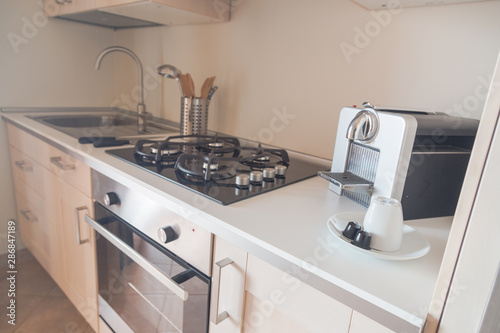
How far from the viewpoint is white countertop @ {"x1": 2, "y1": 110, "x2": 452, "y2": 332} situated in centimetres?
44

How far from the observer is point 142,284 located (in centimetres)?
92

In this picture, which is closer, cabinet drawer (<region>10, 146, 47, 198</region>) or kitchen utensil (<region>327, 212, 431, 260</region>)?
kitchen utensil (<region>327, 212, 431, 260</region>)

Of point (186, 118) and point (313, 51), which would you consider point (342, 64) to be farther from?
point (186, 118)

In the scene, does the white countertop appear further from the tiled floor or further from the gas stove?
the tiled floor

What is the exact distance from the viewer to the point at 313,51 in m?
1.18

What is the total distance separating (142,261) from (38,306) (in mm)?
1135

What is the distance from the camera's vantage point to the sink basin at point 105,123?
1.62 m

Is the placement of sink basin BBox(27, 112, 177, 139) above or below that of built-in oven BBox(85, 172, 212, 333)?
above

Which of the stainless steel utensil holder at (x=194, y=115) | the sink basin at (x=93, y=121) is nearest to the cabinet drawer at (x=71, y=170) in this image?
the stainless steel utensil holder at (x=194, y=115)

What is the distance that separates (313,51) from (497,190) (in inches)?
37.4

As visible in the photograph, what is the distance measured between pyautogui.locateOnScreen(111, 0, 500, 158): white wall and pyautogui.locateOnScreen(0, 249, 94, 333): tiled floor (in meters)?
1.16

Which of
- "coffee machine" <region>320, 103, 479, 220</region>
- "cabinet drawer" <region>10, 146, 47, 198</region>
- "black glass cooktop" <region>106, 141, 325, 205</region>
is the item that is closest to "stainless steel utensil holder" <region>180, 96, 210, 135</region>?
"black glass cooktop" <region>106, 141, 325, 205</region>

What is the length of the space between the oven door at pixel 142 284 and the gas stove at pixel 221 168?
0.62ft

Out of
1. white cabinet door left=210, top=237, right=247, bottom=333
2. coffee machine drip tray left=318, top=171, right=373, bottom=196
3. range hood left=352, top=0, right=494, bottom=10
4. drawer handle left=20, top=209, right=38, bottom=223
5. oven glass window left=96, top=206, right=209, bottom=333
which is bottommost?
drawer handle left=20, top=209, right=38, bottom=223
